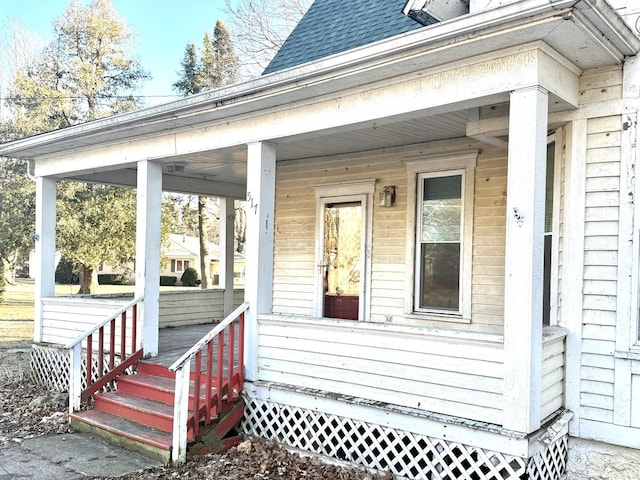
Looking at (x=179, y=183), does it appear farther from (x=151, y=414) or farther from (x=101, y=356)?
(x=151, y=414)

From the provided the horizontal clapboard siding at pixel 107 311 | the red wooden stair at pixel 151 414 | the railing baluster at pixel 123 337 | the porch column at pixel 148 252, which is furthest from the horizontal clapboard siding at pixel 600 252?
the horizontal clapboard siding at pixel 107 311

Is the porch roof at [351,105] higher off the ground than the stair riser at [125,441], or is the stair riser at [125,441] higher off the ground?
the porch roof at [351,105]

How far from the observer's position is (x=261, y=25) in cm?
2167

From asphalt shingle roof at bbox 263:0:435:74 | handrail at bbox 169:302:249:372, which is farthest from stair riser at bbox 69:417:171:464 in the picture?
asphalt shingle roof at bbox 263:0:435:74

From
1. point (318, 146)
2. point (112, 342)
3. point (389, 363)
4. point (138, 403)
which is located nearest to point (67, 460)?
point (138, 403)

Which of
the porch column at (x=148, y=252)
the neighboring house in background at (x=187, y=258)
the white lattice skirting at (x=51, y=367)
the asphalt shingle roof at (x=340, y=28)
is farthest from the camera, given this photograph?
the neighboring house in background at (x=187, y=258)

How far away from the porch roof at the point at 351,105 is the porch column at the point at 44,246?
29cm

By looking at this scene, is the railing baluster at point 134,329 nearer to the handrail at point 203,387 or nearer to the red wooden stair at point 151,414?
the red wooden stair at point 151,414

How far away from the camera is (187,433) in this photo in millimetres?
4914

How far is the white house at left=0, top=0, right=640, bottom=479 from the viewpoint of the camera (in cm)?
380

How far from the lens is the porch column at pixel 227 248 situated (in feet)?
33.6

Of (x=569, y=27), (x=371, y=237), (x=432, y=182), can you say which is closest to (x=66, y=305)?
(x=371, y=237)

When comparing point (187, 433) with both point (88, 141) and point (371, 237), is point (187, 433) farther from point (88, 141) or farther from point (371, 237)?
point (88, 141)

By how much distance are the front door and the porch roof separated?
84cm
